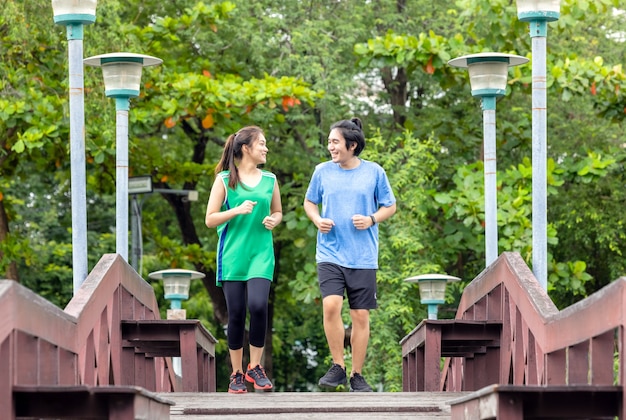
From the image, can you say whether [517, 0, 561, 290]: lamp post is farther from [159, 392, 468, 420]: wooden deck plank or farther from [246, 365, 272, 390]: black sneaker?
[246, 365, 272, 390]: black sneaker

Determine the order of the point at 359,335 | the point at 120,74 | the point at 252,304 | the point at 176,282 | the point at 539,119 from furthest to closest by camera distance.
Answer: the point at 176,282, the point at 120,74, the point at 539,119, the point at 359,335, the point at 252,304

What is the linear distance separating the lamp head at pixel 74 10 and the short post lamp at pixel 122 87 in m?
2.30

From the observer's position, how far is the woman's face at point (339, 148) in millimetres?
10516

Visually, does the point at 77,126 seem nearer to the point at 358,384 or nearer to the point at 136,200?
the point at 358,384

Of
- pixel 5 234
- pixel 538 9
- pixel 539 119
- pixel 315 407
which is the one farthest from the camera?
pixel 5 234

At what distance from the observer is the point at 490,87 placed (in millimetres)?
14992

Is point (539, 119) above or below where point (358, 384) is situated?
above

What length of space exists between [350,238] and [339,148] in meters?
0.61

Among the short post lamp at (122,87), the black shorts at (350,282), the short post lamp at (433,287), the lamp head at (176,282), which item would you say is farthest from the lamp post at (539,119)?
the lamp head at (176,282)

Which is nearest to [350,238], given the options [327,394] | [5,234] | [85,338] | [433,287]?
[327,394]

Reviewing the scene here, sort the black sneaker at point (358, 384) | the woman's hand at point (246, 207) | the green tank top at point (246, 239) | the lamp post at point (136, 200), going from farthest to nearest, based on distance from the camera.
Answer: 1. the lamp post at point (136, 200)
2. the black sneaker at point (358, 384)
3. the green tank top at point (246, 239)
4. the woman's hand at point (246, 207)

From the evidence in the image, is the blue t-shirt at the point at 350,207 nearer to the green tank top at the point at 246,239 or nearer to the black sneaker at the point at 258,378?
the green tank top at the point at 246,239

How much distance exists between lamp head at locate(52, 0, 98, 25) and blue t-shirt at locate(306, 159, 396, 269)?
8.18 feet

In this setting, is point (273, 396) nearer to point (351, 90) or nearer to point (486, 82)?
point (486, 82)
